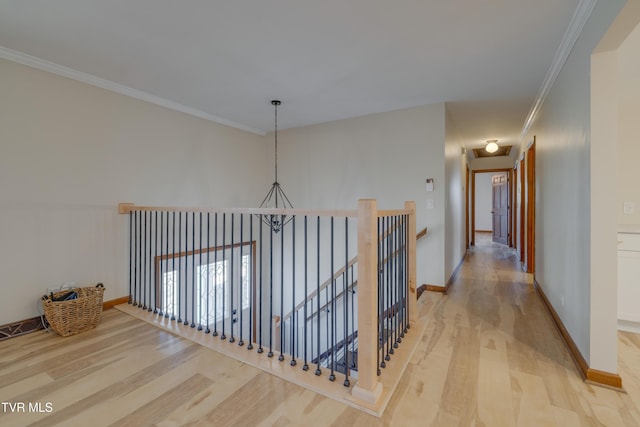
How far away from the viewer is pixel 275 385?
5.59ft

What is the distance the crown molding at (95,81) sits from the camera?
239 cm

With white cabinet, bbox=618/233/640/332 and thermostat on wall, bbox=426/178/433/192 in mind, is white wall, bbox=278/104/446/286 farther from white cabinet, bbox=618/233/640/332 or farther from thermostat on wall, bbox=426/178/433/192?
white cabinet, bbox=618/233/640/332

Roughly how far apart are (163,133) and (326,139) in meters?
2.19

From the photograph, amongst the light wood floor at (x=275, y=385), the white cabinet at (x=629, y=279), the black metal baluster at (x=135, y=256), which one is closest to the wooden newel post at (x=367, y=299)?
the light wood floor at (x=275, y=385)

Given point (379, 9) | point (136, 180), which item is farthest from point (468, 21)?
point (136, 180)

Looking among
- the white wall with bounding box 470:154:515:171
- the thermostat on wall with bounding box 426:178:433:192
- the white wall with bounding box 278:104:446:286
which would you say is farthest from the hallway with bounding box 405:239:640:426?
the white wall with bounding box 470:154:515:171

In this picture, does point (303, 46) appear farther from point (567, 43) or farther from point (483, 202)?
point (483, 202)

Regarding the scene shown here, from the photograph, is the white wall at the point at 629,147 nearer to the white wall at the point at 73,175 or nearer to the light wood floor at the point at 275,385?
the light wood floor at the point at 275,385

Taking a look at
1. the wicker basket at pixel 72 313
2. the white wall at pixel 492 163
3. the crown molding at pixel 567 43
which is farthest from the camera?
the white wall at pixel 492 163

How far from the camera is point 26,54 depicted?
240 centimetres

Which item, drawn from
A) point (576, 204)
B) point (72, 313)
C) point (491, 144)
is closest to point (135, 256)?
point (72, 313)

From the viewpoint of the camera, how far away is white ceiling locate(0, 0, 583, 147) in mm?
1889

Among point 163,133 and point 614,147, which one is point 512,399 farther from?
point 163,133

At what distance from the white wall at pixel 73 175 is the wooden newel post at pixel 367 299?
280 cm
